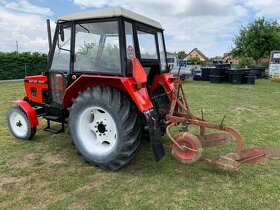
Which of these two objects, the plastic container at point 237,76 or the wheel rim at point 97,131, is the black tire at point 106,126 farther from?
the plastic container at point 237,76

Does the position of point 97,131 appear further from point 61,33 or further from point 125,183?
point 61,33

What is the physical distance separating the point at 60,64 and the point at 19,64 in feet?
49.9

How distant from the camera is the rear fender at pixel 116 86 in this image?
3119 millimetres

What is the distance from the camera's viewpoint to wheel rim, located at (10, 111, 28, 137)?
4516mm

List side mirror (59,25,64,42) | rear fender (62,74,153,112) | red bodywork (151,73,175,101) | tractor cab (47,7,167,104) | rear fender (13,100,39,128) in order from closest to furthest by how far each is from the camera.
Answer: rear fender (62,74,153,112)
tractor cab (47,7,167,104)
side mirror (59,25,64,42)
red bodywork (151,73,175,101)
rear fender (13,100,39,128)

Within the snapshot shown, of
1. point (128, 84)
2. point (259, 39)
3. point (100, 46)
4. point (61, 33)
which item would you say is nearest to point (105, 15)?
point (100, 46)

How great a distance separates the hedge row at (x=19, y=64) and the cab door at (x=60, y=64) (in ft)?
47.8

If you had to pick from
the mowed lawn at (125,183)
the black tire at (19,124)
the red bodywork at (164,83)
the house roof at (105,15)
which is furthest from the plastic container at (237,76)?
the black tire at (19,124)

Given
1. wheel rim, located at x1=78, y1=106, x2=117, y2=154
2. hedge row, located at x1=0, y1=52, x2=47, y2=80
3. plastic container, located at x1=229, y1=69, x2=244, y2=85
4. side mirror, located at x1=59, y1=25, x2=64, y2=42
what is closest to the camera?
wheel rim, located at x1=78, y1=106, x2=117, y2=154

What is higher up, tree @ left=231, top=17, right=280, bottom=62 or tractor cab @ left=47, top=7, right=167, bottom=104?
tree @ left=231, top=17, right=280, bottom=62

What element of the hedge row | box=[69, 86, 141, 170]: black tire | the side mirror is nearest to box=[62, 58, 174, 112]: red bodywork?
box=[69, 86, 141, 170]: black tire

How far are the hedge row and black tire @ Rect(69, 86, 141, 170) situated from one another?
50.9 feet

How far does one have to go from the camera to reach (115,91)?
10.7ft

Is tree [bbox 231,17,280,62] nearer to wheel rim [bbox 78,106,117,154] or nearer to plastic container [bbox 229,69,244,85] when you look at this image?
plastic container [bbox 229,69,244,85]
